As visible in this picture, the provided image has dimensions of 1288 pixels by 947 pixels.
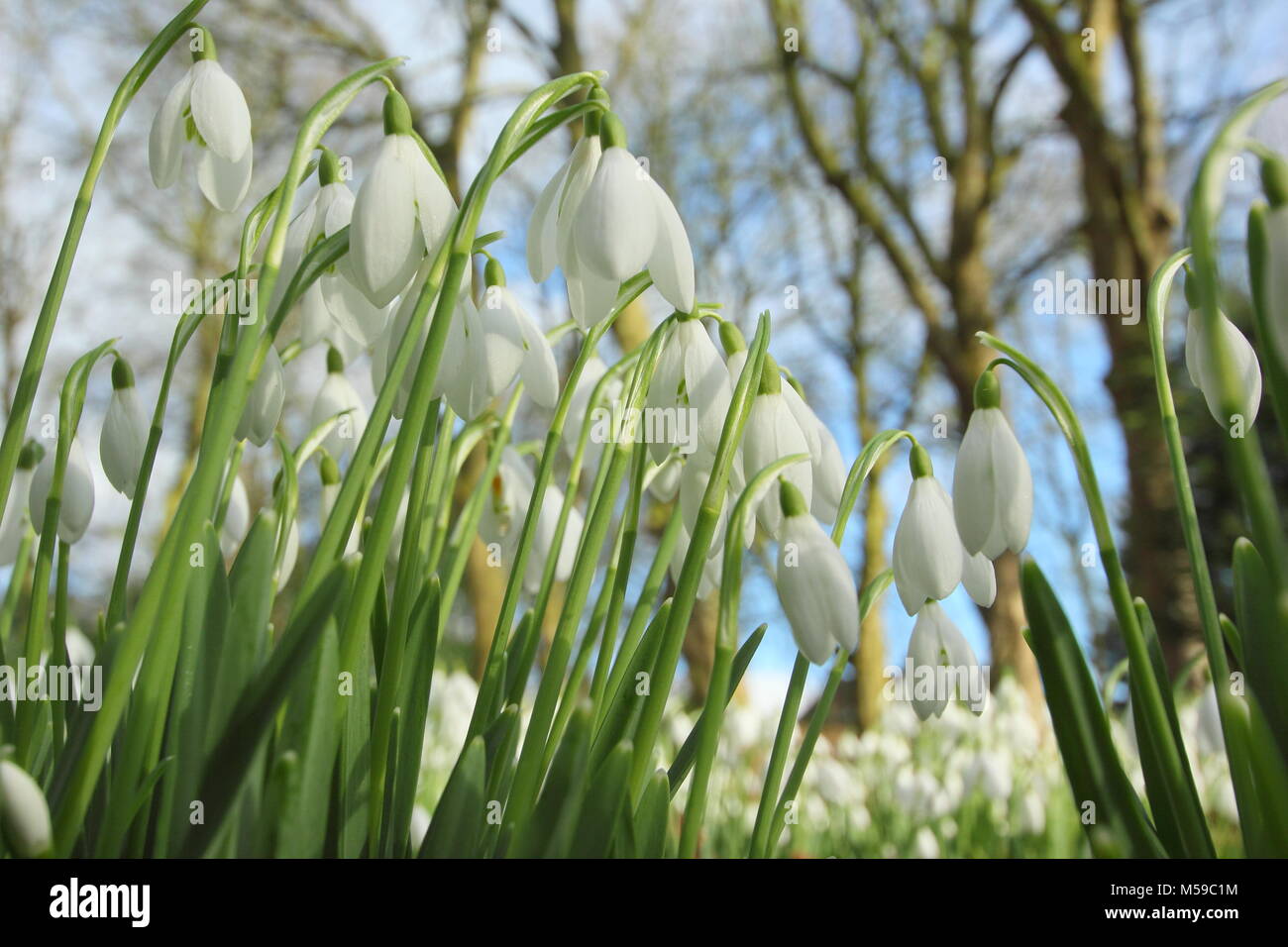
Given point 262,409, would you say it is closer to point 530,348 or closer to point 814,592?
point 530,348

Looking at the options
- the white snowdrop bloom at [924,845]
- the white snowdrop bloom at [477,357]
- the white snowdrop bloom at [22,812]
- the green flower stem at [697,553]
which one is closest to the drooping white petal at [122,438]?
the white snowdrop bloom at [477,357]

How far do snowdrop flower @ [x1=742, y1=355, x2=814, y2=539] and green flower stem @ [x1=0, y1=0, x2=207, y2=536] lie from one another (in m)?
0.59

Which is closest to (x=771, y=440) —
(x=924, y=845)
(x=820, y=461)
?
(x=820, y=461)

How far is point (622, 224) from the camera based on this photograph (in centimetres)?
84

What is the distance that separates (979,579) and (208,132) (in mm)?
840

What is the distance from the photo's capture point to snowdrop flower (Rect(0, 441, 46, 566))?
1.29 m

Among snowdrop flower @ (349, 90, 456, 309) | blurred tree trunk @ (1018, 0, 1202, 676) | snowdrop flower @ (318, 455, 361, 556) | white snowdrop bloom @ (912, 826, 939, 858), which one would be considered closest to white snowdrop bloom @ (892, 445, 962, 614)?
snowdrop flower @ (349, 90, 456, 309)

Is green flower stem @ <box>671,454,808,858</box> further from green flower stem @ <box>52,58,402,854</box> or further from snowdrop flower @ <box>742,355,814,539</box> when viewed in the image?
green flower stem @ <box>52,58,402,854</box>

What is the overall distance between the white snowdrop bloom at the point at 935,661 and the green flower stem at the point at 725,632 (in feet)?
1.07

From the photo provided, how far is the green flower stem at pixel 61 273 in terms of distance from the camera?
94 cm

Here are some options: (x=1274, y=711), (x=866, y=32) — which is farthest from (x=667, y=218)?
(x=866, y=32)

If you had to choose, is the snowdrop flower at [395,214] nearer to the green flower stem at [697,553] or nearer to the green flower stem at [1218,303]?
the green flower stem at [697,553]
